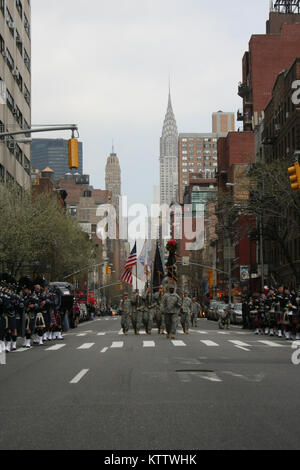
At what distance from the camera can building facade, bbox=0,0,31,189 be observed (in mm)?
58344

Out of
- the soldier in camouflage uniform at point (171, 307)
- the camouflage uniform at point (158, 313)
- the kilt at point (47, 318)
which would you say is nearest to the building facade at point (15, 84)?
the camouflage uniform at point (158, 313)

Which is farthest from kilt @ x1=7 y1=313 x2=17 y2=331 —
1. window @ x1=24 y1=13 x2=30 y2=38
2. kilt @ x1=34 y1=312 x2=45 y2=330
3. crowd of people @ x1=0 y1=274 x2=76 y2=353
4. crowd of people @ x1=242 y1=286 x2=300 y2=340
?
window @ x1=24 y1=13 x2=30 y2=38

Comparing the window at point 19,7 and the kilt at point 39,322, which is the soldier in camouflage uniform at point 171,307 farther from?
the window at point 19,7

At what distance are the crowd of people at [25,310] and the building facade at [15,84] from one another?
29895mm

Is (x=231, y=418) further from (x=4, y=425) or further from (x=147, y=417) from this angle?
(x=4, y=425)

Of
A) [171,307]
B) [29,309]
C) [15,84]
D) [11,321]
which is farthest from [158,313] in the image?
[15,84]

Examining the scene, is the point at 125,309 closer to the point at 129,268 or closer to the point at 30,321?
the point at 30,321

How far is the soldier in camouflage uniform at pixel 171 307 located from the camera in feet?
84.6

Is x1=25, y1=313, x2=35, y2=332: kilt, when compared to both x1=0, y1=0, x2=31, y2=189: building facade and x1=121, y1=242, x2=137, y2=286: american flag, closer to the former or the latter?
x1=121, y1=242, x2=137, y2=286: american flag

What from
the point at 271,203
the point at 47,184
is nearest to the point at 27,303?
the point at 271,203

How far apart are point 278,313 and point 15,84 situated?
42.6 m

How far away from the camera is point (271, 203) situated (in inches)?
1612

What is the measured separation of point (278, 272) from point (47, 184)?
1740 inches

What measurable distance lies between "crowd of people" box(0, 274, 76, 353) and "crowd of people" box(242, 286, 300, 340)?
8512 mm
